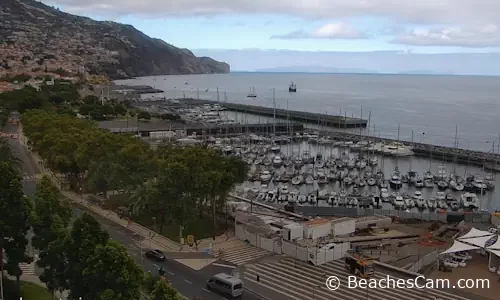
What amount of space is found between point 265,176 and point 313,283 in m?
28.1

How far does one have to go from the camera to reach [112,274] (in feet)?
40.8

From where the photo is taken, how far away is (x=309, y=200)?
39688 mm

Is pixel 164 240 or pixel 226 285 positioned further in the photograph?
pixel 164 240

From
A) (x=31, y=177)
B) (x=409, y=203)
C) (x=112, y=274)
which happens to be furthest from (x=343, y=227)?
(x=31, y=177)

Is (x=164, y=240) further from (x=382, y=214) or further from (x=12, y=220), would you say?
Result: (x=382, y=214)

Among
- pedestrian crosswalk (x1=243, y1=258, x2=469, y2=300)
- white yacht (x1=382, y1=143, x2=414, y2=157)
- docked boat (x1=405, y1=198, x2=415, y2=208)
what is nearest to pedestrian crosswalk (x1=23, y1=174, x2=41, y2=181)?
pedestrian crosswalk (x1=243, y1=258, x2=469, y2=300)

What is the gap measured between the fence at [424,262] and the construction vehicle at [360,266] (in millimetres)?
1611

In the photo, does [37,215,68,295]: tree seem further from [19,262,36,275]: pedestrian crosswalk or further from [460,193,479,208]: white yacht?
[460,193,479,208]: white yacht

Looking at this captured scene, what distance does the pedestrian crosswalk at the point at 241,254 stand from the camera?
21205 mm

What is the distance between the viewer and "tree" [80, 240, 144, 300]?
40.8 ft

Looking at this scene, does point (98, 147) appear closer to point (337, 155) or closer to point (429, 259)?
point (429, 259)

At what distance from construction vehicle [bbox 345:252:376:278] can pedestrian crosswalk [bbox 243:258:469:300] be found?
21 cm

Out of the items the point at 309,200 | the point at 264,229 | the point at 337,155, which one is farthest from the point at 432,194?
the point at 264,229

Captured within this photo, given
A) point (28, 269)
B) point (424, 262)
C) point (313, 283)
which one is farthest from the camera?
point (424, 262)
